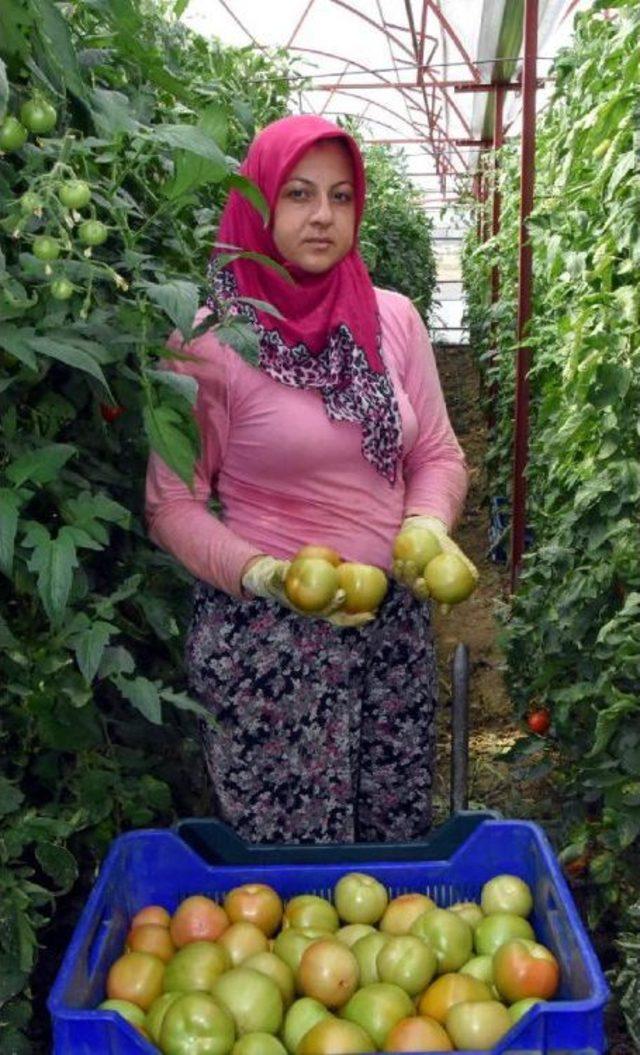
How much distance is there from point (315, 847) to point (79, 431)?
0.71 metres

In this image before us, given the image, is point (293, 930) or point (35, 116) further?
point (293, 930)

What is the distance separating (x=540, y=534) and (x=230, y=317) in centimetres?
242

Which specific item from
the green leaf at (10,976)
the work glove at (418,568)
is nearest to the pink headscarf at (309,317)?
the work glove at (418,568)

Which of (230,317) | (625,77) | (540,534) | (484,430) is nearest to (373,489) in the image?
(230,317)

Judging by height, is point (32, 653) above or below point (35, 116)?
below

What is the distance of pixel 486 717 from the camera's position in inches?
168

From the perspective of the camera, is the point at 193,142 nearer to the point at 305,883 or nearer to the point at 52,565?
the point at 52,565

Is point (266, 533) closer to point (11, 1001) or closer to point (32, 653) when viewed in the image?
point (32, 653)

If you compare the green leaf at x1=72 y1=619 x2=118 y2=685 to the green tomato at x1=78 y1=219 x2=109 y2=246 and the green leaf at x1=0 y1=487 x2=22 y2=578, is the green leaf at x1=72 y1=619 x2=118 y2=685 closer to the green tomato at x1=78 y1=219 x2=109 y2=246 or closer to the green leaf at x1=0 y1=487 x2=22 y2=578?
the green leaf at x1=0 y1=487 x2=22 y2=578

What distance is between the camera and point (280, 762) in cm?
209

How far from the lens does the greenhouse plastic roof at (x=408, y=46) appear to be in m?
6.57

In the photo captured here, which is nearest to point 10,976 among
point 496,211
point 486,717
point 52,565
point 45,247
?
point 52,565

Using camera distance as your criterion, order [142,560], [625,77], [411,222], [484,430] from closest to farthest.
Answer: [142,560], [625,77], [484,430], [411,222]

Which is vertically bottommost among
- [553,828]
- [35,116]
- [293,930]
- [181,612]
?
[553,828]
